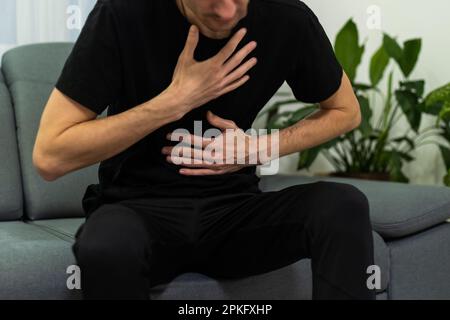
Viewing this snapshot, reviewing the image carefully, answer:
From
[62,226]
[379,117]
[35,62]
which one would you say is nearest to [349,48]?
[379,117]

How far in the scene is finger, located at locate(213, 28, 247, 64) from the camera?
3.87 ft

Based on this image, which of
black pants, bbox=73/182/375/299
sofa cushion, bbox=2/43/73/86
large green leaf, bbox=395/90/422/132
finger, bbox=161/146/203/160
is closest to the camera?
black pants, bbox=73/182/375/299

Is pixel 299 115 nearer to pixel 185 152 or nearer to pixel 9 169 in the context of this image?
pixel 9 169

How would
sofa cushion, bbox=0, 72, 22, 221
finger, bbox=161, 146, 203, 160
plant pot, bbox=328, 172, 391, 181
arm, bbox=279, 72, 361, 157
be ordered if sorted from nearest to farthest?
finger, bbox=161, 146, 203, 160 → arm, bbox=279, 72, 361, 157 → sofa cushion, bbox=0, 72, 22, 221 → plant pot, bbox=328, 172, 391, 181

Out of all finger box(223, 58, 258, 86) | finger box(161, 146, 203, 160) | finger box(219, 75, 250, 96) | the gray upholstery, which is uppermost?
finger box(223, 58, 258, 86)

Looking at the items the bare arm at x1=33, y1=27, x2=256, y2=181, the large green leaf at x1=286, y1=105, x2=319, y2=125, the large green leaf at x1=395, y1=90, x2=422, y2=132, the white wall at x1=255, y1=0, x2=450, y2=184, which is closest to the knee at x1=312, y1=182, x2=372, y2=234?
the bare arm at x1=33, y1=27, x2=256, y2=181

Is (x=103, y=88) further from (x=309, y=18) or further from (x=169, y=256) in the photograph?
(x=309, y=18)

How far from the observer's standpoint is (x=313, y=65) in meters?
1.29

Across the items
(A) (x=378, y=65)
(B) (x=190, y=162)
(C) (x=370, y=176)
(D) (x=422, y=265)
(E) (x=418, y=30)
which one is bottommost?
(D) (x=422, y=265)

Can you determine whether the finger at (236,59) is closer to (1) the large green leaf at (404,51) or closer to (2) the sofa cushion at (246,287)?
(2) the sofa cushion at (246,287)

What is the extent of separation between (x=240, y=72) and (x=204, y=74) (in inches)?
3.3

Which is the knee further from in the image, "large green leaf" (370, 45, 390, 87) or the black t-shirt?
"large green leaf" (370, 45, 390, 87)
